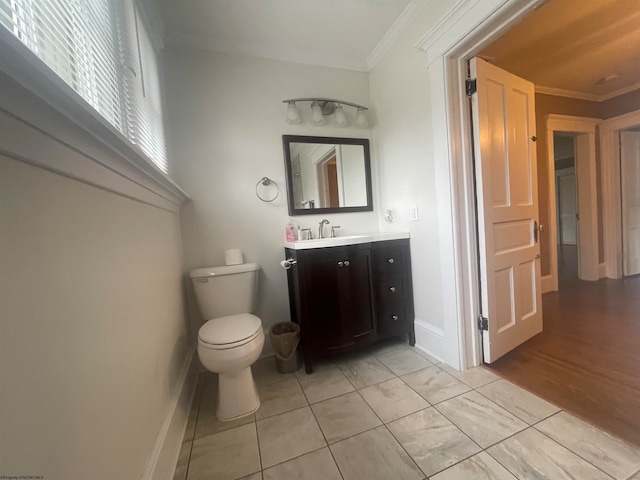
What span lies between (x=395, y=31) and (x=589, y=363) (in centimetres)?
256

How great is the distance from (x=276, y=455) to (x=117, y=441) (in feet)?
2.25

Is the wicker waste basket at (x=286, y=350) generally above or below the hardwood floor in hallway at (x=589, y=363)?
above

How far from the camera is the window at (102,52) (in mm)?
560

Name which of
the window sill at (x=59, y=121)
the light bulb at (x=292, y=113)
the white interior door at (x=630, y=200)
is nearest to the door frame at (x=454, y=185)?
the light bulb at (x=292, y=113)

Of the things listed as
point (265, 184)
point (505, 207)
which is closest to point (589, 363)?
point (505, 207)

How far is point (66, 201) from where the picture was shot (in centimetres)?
58

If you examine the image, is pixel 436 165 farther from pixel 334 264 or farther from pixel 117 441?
pixel 117 441

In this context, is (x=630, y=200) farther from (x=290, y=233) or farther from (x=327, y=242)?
(x=290, y=233)

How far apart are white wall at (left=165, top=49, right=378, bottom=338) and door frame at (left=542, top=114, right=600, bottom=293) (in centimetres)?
283

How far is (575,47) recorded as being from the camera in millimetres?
2129

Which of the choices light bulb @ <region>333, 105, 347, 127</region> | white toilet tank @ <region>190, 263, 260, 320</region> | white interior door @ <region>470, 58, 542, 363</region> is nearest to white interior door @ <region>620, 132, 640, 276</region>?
white interior door @ <region>470, 58, 542, 363</region>

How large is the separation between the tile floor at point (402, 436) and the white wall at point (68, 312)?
0.45 m

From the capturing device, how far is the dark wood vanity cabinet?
5.47 feet

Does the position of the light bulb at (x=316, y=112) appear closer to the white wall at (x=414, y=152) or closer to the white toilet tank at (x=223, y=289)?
the white wall at (x=414, y=152)
